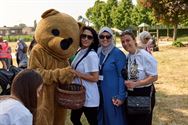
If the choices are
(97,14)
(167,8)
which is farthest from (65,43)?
(97,14)

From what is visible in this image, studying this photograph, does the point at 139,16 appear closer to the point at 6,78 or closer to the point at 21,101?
the point at 6,78

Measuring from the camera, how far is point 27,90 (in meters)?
2.77

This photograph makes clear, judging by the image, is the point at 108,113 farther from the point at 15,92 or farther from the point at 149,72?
the point at 15,92

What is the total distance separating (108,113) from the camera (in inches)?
→ 190

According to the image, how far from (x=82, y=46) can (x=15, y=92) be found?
2.15 meters

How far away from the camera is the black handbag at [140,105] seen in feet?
14.7

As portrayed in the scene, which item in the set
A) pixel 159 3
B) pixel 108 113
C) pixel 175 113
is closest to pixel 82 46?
pixel 108 113

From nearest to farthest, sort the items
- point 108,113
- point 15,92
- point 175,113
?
point 15,92 < point 108,113 < point 175,113

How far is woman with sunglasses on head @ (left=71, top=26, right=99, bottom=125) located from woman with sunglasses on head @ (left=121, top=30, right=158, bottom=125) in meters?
0.40

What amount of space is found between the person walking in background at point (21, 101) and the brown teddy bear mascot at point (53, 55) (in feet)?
5.23

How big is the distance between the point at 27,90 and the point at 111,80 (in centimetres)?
209

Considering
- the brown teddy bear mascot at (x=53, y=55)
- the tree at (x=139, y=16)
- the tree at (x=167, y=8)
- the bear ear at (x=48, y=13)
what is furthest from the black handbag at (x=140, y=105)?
the tree at (x=139, y=16)

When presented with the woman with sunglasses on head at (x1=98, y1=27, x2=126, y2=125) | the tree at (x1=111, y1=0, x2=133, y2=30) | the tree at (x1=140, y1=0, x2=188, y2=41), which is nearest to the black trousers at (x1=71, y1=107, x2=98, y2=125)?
the woman with sunglasses on head at (x1=98, y1=27, x2=126, y2=125)

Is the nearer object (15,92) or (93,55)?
(15,92)
